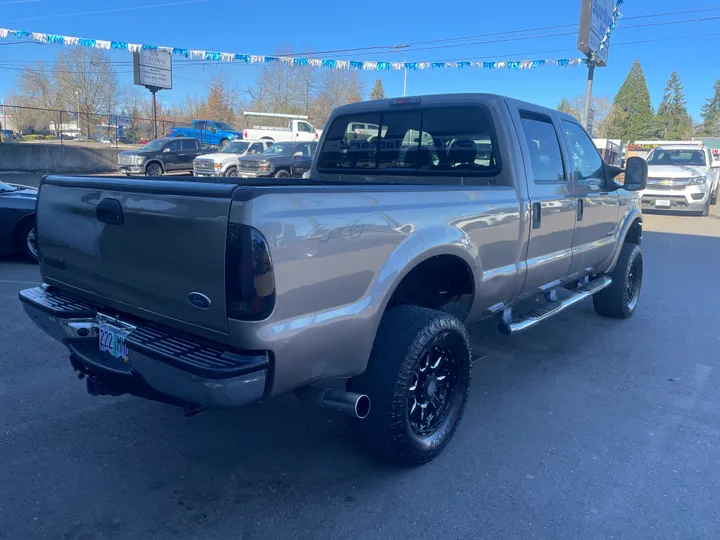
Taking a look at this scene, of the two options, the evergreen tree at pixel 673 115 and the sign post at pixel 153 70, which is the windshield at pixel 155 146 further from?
the evergreen tree at pixel 673 115

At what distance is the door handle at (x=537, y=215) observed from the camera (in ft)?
13.1

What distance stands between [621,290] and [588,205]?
59.9 inches

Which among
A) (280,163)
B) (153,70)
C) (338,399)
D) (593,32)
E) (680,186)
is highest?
(153,70)

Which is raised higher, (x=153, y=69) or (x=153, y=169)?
(x=153, y=69)

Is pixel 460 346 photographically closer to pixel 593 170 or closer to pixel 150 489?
pixel 150 489

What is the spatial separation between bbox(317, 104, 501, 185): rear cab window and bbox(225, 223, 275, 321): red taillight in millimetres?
2164

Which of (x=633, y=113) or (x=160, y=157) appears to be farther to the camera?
(x=633, y=113)

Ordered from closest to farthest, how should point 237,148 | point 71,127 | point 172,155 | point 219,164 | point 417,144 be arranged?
point 417,144 < point 219,164 < point 237,148 < point 172,155 < point 71,127

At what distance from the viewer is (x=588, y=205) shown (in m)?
4.83

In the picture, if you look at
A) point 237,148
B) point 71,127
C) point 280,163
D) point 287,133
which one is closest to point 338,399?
point 280,163

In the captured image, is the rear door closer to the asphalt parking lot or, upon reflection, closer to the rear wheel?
the rear wheel

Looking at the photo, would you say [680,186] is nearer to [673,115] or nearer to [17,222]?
[17,222]

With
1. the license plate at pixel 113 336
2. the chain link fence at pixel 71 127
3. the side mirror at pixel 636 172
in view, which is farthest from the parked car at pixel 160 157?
the license plate at pixel 113 336

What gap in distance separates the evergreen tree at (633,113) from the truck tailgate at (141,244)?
7943cm
